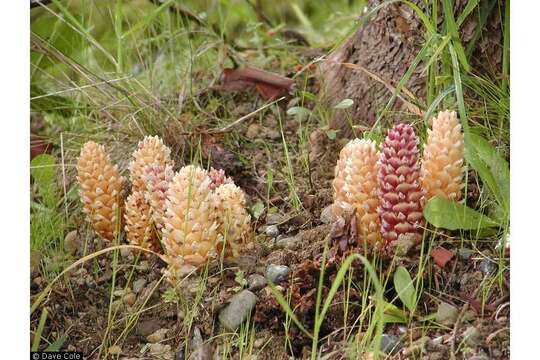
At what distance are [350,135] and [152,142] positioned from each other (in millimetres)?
430

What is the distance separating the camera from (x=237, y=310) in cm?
149

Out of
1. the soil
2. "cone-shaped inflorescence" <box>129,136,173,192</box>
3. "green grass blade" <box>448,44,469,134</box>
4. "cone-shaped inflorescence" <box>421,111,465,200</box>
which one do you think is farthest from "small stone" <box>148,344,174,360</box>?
"green grass blade" <box>448,44,469,134</box>

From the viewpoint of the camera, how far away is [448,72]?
5.34 feet

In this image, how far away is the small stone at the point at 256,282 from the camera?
1.51 metres

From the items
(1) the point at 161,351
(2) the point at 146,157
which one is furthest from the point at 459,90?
(1) the point at 161,351

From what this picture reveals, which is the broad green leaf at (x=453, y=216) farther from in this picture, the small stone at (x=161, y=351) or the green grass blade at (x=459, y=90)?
the small stone at (x=161, y=351)

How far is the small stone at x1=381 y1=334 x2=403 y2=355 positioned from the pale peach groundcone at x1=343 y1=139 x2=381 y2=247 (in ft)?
0.52

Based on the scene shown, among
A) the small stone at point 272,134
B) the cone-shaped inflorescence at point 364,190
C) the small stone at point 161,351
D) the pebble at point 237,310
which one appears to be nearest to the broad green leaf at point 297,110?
the small stone at point 272,134

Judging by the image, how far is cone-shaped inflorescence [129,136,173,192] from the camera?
1648 millimetres

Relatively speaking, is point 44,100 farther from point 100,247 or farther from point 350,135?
point 350,135

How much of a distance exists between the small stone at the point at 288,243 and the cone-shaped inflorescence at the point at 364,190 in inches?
5.5

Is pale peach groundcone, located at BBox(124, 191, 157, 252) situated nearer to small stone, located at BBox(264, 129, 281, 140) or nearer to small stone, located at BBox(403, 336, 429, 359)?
small stone, located at BBox(264, 129, 281, 140)

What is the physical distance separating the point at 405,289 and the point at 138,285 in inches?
19.8

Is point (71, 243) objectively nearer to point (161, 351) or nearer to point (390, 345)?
point (161, 351)
